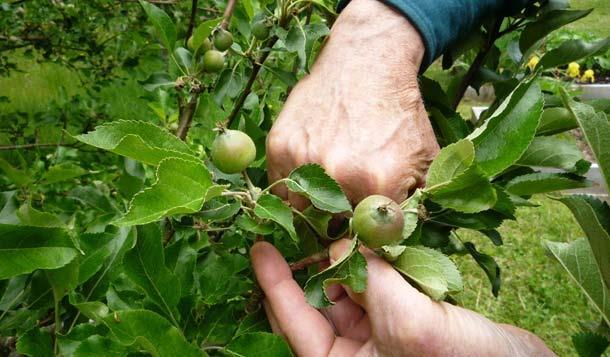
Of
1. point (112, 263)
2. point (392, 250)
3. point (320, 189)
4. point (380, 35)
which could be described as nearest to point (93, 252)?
point (112, 263)

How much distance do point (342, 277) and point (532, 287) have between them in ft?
10.1

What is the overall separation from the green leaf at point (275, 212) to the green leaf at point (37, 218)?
34 cm

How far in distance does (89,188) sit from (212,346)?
0.53m

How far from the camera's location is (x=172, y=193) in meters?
0.80

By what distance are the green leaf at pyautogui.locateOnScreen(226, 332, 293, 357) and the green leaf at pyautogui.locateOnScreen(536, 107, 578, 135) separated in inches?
25.6

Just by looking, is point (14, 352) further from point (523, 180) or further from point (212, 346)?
point (523, 180)

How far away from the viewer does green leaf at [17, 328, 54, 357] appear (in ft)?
2.96

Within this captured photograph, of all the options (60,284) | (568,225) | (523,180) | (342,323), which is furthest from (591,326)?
(568,225)

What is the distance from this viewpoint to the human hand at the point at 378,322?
35.0 inches

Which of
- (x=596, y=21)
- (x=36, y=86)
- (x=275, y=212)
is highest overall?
(x=275, y=212)

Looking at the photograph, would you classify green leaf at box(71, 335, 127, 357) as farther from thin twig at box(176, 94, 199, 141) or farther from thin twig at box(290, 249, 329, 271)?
thin twig at box(176, 94, 199, 141)

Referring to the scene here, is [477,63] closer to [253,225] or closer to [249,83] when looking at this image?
[249,83]

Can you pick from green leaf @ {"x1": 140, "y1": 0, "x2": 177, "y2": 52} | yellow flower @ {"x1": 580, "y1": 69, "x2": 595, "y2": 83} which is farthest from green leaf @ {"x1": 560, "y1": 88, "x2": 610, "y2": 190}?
yellow flower @ {"x1": 580, "y1": 69, "x2": 595, "y2": 83}

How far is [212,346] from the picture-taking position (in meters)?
1.04
